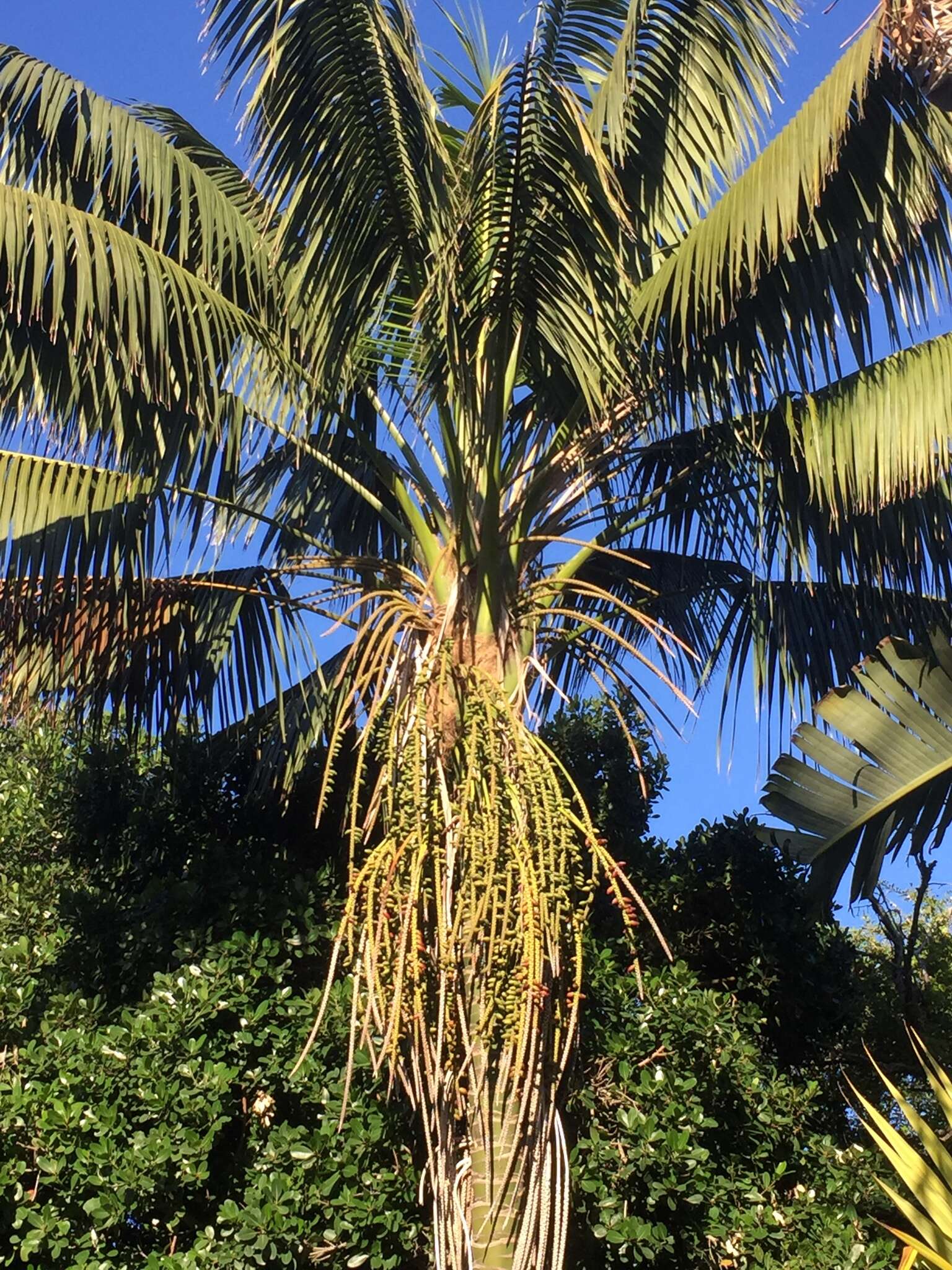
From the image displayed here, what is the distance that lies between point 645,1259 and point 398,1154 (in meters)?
1.12

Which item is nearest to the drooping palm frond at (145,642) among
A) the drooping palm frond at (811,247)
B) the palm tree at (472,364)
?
the palm tree at (472,364)

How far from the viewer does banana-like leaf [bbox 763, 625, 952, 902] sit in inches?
204

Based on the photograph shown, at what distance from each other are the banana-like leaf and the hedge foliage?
1.39m

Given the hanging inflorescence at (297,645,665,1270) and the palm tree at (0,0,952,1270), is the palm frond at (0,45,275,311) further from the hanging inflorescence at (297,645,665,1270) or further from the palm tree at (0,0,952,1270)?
the hanging inflorescence at (297,645,665,1270)

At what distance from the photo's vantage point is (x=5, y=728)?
9.92 m

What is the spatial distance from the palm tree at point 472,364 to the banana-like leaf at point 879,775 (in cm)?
71

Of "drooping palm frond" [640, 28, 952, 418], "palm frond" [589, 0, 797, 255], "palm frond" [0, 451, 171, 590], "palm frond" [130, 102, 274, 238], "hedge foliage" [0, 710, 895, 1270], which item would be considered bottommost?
"hedge foliage" [0, 710, 895, 1270]

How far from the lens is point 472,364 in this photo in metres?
5.35

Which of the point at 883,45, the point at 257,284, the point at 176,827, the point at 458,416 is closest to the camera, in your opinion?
the point at 883,45

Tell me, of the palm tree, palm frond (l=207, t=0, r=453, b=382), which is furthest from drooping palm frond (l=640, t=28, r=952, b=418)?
palm frond (l=207, t=0, r=453, b=382)

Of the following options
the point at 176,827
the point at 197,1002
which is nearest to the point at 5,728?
the point at 176,827

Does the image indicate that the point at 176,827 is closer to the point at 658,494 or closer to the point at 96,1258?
the point at 96,1258

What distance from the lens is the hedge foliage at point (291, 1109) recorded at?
5578 millimetres

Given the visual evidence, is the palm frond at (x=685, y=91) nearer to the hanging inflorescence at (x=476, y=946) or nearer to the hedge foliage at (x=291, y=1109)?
the hanging inflorescence at (x=476, y=946)
